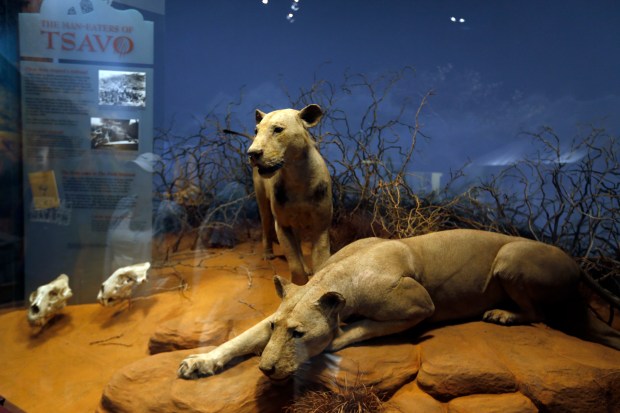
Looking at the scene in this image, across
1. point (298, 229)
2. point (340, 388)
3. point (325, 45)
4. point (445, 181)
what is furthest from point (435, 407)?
point (325, 45)

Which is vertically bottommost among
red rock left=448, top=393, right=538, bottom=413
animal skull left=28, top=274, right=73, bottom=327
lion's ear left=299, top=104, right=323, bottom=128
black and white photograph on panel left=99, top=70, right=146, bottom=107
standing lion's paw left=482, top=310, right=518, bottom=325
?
animal skull left=28, top=274, right=73, bottom=327

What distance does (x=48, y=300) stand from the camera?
3.75 metres

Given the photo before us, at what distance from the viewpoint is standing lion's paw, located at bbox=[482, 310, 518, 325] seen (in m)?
2.91

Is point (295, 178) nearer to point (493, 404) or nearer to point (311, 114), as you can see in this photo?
point (311, 114)

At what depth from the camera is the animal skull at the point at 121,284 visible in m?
3.79

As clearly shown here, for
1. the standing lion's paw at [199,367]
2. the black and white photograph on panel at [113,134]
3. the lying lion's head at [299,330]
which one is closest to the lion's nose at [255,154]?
the lying lion's head at [299,330]

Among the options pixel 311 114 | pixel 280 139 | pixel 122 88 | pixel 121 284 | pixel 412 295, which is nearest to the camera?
pixel 412 295

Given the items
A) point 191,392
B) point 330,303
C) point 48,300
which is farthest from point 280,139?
point 48,300

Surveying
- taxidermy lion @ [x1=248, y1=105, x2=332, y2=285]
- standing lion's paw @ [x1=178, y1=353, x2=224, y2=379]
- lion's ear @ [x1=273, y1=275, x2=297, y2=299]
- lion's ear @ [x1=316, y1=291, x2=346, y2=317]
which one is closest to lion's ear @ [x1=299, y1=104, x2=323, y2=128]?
taxidermy lion @ [x1=248, y1=105, x2=332, y2=285]

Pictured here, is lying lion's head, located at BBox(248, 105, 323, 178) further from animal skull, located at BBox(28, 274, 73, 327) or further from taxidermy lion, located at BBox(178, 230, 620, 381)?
animal skull, located at BBox(28, 274, 73, 327)

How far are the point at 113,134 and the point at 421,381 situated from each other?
279 cm

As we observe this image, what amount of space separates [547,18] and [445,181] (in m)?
1.33

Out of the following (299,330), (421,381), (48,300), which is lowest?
(48,300)

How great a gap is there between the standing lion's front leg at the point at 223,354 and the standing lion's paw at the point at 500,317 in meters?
1.35
